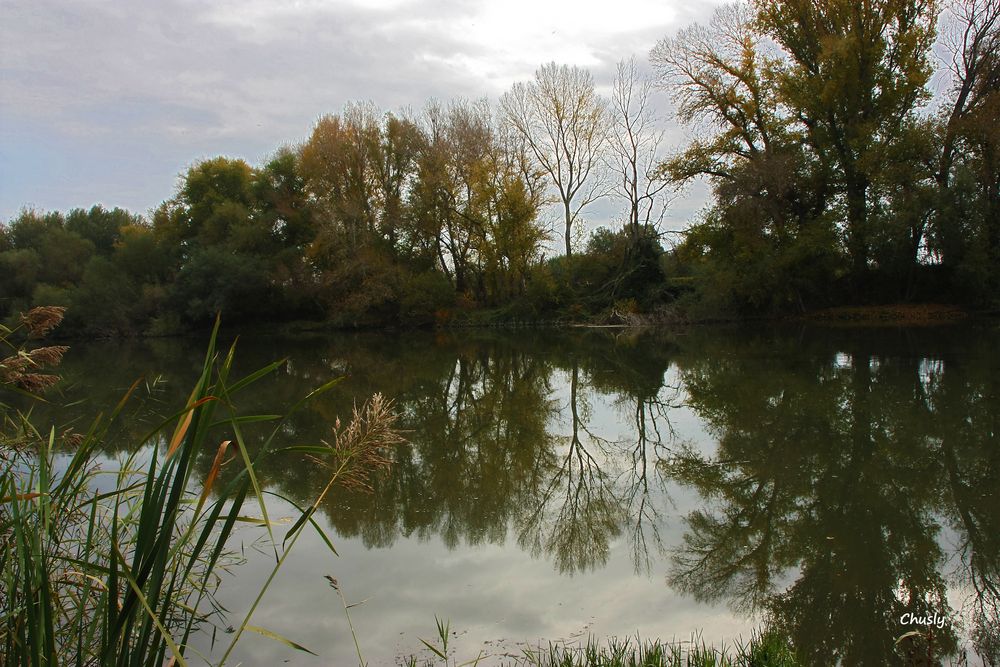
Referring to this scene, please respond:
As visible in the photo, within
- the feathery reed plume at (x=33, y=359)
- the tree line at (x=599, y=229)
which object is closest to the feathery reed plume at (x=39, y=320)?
the feathery reed plume at (x=33, y=359)

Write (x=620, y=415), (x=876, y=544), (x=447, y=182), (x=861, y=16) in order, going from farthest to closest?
1. (x=447, y=182)
2. (x=861, y=16)
3. (x=620, y=415)
4. (x=876, y=544)

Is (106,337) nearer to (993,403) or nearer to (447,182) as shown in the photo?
(447,182)

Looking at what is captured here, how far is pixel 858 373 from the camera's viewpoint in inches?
384

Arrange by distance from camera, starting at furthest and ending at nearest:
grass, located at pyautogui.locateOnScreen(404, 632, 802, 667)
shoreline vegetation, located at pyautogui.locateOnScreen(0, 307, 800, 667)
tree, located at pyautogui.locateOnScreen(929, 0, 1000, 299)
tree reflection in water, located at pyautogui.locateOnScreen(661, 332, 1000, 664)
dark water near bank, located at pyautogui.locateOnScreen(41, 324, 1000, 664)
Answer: tree, located at pyautogui.locateOnScreen(929, 0, 1000, 299)
dark water near bank, located at pyautogui.locateOnScreen(41, 324, 1000, 664)
tree reflection in water, located at pyautogui.locateOnScreen(661, 332, 1000, 664)
grass, located at pyautogui.locateOnScreen(404, 632, 802, 667)
shoreline vegetation, located at pyautogui.locateOnScreen(0, 307, 800, 667)

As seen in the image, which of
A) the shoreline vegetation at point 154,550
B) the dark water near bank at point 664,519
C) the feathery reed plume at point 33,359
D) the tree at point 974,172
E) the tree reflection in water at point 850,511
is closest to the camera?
the shoreline vegetation at point 154,550

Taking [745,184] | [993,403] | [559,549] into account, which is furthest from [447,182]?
[559,549]

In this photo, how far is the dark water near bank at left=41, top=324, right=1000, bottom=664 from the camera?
3039mm

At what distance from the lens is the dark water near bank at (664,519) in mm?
3039

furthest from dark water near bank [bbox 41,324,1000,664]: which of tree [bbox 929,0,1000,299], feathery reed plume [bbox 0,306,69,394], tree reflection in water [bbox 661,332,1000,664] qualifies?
tree [bbox 929,0,1000,299]

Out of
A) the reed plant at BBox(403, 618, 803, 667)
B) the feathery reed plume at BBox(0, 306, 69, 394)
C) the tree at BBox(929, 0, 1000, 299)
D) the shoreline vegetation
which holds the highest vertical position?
the tree at BBox(929, 0, 1000, 299)

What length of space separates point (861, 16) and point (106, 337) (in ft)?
109

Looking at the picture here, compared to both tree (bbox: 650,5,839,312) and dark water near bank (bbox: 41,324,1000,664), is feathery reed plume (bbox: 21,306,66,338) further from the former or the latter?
tree (bbox: 650,5,839,312)

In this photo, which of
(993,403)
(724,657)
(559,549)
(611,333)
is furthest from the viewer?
(611,333)

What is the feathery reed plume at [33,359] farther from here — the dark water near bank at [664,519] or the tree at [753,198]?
the tree at [753,198]
